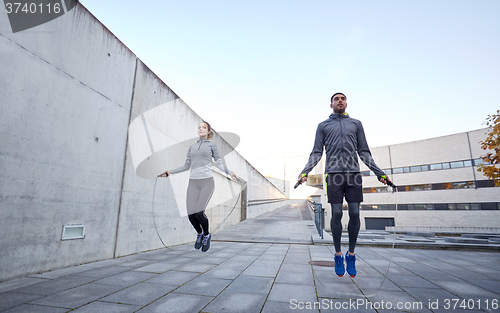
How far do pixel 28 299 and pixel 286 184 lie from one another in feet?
175

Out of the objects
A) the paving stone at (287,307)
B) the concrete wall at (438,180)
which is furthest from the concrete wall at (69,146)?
the concrete wall at (438,180)

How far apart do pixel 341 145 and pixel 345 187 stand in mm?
533

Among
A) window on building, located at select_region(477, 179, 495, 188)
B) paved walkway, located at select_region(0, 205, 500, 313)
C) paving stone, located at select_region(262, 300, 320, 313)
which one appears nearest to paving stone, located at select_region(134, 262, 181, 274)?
paved walkway, located at select_region(0, 205, 500, 313)

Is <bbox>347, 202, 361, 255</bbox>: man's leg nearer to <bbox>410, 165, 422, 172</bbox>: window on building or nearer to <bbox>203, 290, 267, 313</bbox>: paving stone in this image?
<bbox>203, 290, 267, 313</bbox>: paving stone

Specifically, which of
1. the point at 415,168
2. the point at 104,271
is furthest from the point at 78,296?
the point at 415,168

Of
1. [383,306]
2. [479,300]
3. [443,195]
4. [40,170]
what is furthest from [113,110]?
[443,195]

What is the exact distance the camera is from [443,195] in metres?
30.8

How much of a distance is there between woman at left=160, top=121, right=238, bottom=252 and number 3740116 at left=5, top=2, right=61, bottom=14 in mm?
2599

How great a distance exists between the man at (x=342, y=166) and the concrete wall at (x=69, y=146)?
3264 mm

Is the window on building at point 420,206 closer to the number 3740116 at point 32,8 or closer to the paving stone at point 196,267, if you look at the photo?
the paving stone at point 196,267

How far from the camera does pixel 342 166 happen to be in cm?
305

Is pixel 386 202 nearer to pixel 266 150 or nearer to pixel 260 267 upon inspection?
pixel 266 150

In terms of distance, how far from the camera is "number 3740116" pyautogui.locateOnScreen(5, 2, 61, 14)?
2.85 metres

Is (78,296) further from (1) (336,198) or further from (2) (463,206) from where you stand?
(2) (463,206)
